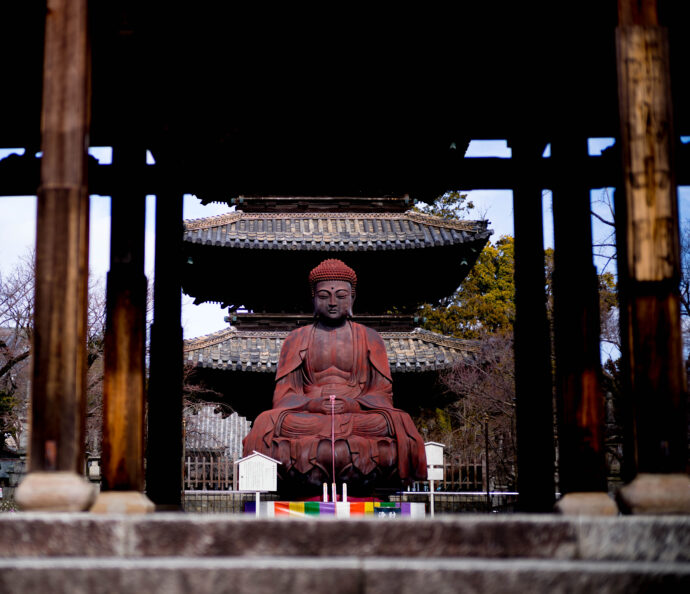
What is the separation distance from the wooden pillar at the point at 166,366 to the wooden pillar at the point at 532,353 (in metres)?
2.69

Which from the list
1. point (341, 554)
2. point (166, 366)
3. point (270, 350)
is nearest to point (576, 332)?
point (341, 554)

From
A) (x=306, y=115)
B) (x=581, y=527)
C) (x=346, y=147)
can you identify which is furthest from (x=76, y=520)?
(x=346, y=147)

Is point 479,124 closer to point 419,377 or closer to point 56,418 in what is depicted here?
point 56,418

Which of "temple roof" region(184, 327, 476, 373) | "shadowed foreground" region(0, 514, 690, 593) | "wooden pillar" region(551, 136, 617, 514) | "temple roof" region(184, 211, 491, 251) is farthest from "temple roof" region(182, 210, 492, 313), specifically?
"shadowed foreground" region(0, 514, 690, 593)

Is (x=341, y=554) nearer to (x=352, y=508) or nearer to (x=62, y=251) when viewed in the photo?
(x=62, y=251)

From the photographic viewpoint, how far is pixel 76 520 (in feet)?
11.4

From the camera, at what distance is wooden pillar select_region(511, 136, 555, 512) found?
6707 millimetres

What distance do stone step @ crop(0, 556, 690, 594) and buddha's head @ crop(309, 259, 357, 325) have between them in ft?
32.8

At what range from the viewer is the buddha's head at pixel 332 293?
13.2 meters

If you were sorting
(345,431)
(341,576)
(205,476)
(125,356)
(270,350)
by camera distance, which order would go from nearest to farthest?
(341,576)
(125,356)
(345,431)
(270,350)
(205,476)

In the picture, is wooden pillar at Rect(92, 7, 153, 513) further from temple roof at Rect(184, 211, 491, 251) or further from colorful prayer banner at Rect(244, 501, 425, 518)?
temple roof at Rect(184, 211, 491, 251)

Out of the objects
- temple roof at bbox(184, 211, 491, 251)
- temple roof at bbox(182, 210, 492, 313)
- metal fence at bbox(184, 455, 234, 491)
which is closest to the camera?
temple roof at bbox(184, 211, 491, 251)

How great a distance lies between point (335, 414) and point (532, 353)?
18.8 feet

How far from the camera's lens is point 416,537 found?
11.0ft
